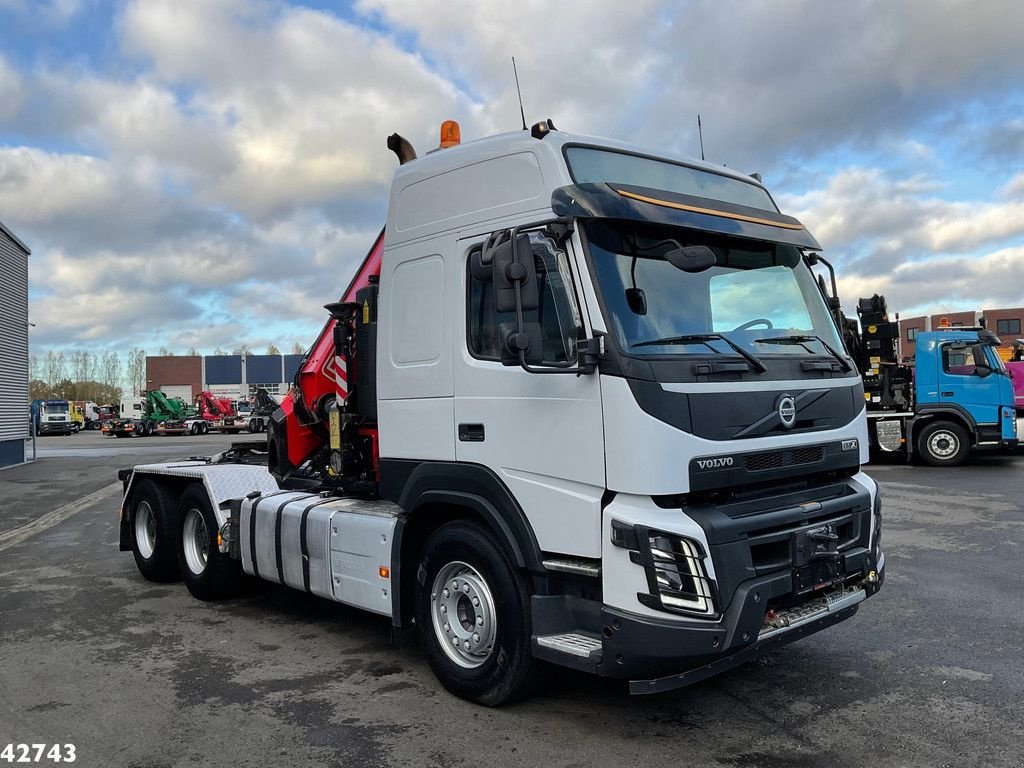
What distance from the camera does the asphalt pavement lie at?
4.00m

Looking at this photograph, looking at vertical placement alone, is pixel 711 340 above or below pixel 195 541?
above

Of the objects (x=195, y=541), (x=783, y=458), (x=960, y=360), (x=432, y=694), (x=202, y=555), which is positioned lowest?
(x=432, y=694)

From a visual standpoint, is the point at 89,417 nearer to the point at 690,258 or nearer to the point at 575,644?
the point at 575,644

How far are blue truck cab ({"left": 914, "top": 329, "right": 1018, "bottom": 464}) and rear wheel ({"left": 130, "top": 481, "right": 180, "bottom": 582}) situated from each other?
15010 millimetres

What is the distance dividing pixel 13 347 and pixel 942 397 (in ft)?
89.0

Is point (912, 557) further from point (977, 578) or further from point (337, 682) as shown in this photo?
point (337, 682)

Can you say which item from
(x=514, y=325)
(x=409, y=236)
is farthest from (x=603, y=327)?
(x=409, y=236)

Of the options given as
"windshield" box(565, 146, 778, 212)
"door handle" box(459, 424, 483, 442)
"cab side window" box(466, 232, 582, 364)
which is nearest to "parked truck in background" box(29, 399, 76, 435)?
"door handle" box(459, 424, 483, 442)

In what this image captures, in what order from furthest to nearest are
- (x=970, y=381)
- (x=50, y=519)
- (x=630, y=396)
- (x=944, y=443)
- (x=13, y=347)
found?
(x=13, y=347), (x=944, y=443), (x=970, y=381), (x=50, y=519), (x=630, y=396)

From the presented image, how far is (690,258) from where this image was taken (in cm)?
411

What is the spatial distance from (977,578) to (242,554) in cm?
648

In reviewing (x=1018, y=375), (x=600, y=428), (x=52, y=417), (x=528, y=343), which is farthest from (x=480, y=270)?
(x=52, y=417)

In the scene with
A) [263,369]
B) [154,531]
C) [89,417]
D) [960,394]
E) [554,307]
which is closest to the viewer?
[554,307]

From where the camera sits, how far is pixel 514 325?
4387 mm
